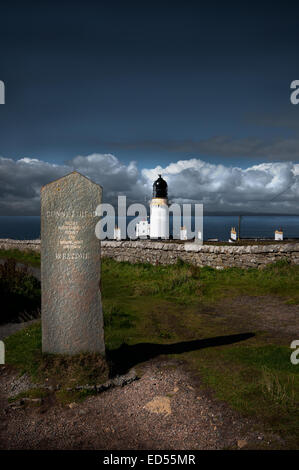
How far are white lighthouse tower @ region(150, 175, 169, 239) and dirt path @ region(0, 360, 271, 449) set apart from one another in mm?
33892

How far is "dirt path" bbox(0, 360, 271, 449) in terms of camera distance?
3.64m

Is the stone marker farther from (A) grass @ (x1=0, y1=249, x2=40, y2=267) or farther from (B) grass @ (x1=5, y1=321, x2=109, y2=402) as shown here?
(A) grass @ (x1=0, y1=249, x2=40, y2=267)

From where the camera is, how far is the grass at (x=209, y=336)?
14.5 ft

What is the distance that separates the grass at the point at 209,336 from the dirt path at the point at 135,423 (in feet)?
0.95

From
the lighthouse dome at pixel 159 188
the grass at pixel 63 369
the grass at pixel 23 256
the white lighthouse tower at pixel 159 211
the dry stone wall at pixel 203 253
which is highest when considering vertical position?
the lighthouse dome at pixel 159 188

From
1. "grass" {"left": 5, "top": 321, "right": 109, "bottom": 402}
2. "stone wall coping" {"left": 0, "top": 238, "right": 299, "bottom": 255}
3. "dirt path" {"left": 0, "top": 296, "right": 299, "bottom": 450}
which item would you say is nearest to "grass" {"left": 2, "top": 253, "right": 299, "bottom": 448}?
"grass" {"left": 5, "top": 321, "right": 109, "bottom": 402}

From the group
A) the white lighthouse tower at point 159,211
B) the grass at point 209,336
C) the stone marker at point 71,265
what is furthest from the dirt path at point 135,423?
the white lighthouse tower at point 159,211

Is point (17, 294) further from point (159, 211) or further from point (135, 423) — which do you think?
point (159, 211)

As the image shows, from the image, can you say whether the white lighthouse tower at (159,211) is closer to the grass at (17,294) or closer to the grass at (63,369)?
the grass at (17,294)

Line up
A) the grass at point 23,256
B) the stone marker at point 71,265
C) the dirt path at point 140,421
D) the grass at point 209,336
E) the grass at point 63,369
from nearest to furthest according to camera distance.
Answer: the dirt path at point 140,421, the grass at point 209,336, the grass at point 63,369, the stone marker at point 71,265, the grass at point 23,256

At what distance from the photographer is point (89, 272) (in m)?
5.45

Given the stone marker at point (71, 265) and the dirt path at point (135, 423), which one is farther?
the stone marker at point (71, 265)

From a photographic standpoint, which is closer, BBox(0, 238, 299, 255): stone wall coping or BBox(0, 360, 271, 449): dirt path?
BBox(0, 360, 271, 449): dirt path
